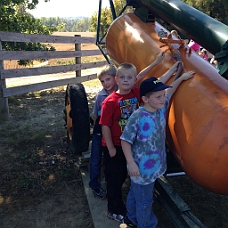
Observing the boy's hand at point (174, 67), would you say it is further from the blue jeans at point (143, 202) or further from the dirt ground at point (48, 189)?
the dirt ground at point (48, 189)

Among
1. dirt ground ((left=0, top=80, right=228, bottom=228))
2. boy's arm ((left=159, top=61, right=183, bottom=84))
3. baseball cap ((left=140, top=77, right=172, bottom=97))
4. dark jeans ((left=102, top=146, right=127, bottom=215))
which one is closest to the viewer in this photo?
baseball cap ((left=140, top=77, right=172, bottom=97))

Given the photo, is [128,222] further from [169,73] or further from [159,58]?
[159,58]

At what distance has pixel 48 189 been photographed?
3375 mm

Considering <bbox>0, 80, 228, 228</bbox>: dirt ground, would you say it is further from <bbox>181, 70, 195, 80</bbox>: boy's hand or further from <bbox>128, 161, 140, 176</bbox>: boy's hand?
<bbox>181, 70, 195, 80</bbox>: boy's hand

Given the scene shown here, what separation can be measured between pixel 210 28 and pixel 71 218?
2.15 m

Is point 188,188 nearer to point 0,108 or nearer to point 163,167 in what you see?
point 163,167

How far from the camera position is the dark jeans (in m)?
2.57

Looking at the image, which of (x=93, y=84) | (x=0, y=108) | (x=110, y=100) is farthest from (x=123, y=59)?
(x=93, y=84)

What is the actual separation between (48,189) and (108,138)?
137 cm

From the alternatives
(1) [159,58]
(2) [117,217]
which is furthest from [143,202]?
(1) [159,58]

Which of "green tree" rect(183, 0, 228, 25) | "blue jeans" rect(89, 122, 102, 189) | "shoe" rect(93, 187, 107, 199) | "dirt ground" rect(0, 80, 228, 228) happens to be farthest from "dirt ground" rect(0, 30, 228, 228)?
"green tree" rect(183, 0, 228, 25)

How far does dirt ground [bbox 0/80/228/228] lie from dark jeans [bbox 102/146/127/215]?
0.30 meters

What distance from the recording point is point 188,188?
346 centimetres

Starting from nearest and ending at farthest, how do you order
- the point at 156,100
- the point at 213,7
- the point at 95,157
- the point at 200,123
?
the point at 200,123 < the point at 156,100 < the point at 95,157 < the point at 213,7
